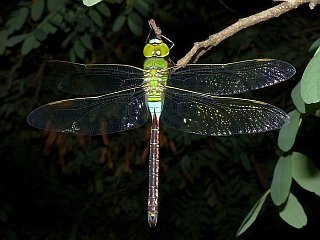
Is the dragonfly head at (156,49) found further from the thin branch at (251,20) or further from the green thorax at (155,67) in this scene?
the thin branch at (251,20)

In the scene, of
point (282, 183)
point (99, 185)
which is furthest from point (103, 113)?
point (99, 185)

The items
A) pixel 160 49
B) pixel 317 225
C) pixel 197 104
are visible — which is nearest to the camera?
pixel 160 49

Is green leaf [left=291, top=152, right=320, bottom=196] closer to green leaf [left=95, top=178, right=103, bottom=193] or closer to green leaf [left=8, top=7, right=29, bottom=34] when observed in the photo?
green leaf [left=8, top=7, right=29, bottom=34]

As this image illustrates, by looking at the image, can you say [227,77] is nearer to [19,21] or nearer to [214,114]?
[214,114]

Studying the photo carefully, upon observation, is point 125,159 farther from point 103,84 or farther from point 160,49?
point 160,49

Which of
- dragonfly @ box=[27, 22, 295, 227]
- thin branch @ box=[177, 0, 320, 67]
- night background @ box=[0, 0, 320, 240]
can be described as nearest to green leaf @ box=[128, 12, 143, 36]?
night background @ box=[0, 0, 320, 240]

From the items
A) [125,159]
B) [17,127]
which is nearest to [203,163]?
[125,159]
